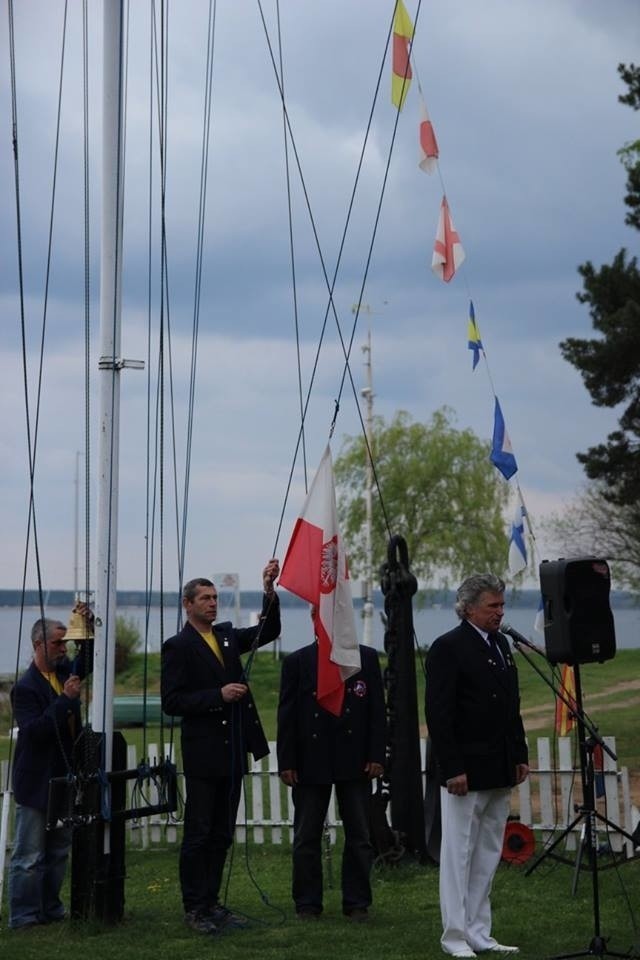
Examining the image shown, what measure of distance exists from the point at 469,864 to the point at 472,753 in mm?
600

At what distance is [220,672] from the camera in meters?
8.43

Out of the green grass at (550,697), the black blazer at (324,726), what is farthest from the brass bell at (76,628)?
the green grass at (550,697)

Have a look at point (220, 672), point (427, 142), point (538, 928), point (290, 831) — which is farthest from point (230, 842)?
point (427, 142)

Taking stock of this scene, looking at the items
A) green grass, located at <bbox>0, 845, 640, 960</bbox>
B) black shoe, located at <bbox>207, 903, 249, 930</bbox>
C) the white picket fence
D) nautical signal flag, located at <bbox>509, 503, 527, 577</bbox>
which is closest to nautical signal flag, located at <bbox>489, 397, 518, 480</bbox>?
nautical signal flag, located at <bbox>509, 503, 527, 577</bbox>

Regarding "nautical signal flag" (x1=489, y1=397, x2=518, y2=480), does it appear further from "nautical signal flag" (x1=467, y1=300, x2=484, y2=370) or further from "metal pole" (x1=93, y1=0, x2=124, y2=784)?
"metal pole" (x1=93, y1=0, x2=124, y2=784)

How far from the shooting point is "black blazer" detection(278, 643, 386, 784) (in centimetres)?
838

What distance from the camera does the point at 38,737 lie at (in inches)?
342

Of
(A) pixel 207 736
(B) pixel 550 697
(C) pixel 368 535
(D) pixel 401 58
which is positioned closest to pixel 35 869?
(A) pixel 207 736

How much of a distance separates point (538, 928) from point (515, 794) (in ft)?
24.6

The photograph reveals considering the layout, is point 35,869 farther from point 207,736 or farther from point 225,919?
point 207,736

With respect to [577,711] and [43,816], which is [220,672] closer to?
[43,816]

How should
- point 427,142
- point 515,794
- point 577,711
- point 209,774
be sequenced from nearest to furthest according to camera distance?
point 577,711 → point 209,774 → point 427,142 → point 515,794

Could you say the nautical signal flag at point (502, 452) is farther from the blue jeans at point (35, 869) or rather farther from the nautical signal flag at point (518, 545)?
the blue jeans at point (35, 869)

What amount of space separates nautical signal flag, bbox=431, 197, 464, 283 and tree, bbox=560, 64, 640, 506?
6.96m
